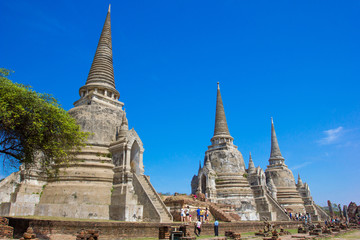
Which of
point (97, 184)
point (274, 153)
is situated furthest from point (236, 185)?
point (97, 184)

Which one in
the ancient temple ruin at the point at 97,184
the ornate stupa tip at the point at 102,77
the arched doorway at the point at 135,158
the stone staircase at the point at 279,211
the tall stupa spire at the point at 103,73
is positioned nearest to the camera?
the ancient temple ruin at the point at 97,184

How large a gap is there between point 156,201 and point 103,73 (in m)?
14.7

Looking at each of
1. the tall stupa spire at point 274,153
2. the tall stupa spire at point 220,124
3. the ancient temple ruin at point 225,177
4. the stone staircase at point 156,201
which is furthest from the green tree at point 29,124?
the tall stupa spire at point 274,153

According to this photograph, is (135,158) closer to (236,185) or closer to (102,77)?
(102,77)

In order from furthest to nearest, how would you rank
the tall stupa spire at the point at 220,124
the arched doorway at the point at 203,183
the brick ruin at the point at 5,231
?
the tall stupa spire at the point at 220,124
the arched doorway at the point at 203,183
the brick ruin at the point at 5,231

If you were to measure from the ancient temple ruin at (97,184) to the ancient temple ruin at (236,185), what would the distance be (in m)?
13.6

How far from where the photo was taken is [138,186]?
21766 mm

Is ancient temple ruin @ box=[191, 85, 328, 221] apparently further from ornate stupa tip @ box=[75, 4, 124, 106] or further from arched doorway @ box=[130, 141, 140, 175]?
ornate stupa tip @ box=[75, 4, 124, 106]

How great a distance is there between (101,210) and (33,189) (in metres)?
5.63

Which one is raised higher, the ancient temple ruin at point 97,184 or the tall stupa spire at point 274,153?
the tall stupa spire at point 274,153

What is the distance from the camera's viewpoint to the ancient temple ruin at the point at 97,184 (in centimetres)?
2053

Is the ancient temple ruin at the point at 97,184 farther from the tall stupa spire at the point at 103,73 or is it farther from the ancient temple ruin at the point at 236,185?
the ancient temple ruin at the point at 236,185

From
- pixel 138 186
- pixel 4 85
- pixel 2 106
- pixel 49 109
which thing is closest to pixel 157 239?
pixel 138 186

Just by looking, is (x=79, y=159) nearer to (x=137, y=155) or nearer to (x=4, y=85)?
(x=137, y=155)
